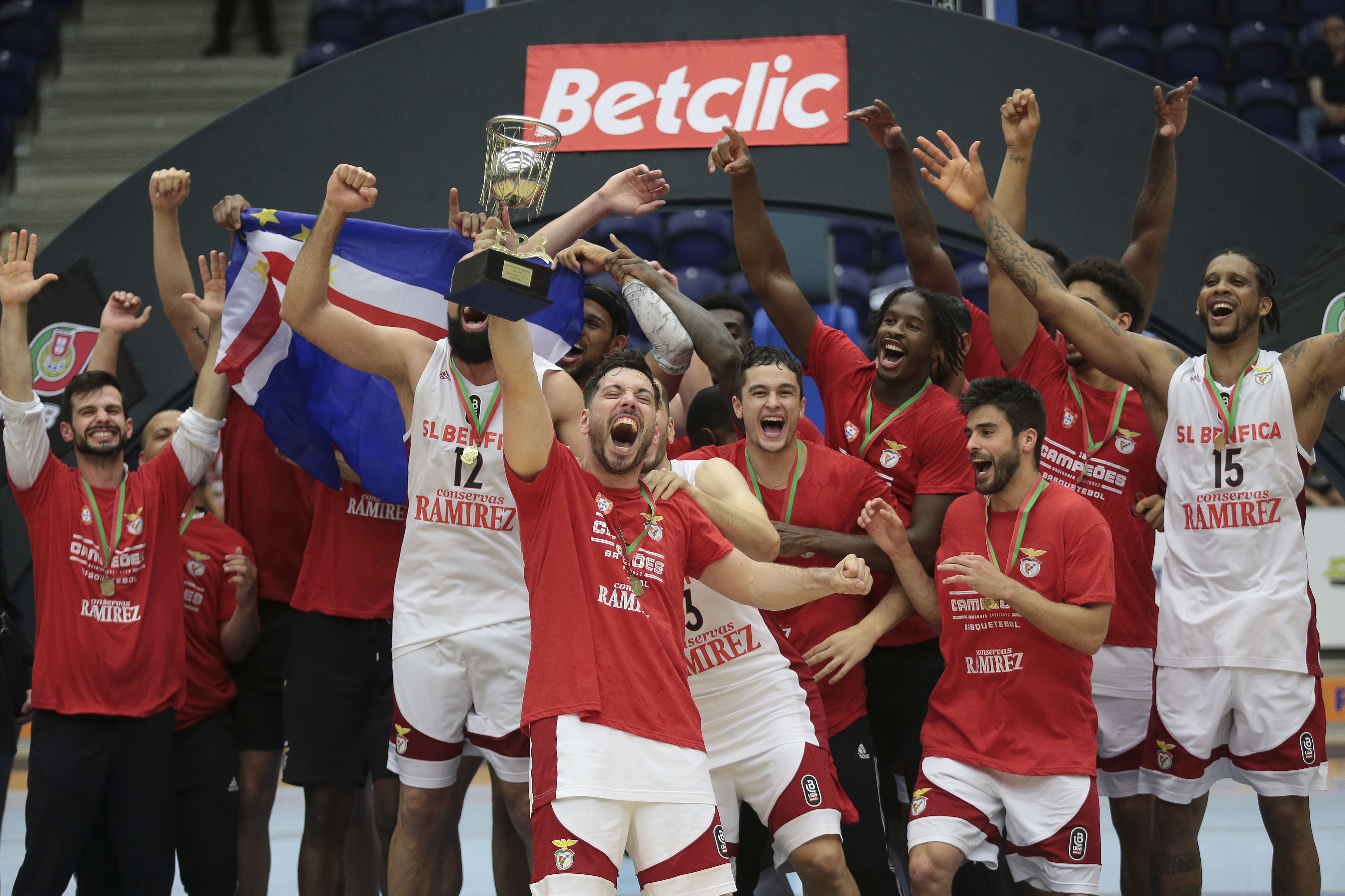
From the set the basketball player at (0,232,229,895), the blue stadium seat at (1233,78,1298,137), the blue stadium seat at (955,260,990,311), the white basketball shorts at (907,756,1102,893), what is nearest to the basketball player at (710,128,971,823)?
the white basketball shorts at (907,756,1102,893)

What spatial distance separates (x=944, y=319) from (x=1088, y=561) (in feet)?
4.09

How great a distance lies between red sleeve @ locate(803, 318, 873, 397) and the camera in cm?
536

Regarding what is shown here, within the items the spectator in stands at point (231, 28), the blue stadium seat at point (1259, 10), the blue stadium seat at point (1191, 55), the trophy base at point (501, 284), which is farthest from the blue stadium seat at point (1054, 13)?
the trophy base at point (501, 284)

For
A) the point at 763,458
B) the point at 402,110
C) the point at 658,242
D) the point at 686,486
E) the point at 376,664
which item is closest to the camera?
the point at 686,486

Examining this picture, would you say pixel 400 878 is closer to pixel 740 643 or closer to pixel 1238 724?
pixel 740 643

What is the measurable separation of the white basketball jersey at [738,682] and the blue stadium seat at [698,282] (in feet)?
22.3

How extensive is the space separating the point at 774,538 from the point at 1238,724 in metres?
1.82

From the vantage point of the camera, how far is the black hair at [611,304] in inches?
225

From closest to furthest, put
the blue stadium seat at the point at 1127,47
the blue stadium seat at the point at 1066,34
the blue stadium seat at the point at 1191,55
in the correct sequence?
the blue stadium seat at the point at 1127,47, the blue stadium seat at the point at 1191,55, the blue stadium seat at the point at 1066,34

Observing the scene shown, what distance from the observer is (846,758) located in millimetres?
4672

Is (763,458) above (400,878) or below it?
above

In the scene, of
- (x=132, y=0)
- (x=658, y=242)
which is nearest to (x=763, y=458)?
(x=658, y=242)

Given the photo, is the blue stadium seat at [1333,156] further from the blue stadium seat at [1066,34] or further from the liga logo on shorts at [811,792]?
the liga logo on shorts at [811,792]

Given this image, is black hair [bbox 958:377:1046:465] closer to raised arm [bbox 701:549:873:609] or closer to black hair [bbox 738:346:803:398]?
black hair [bbox 738:346:803:398]
